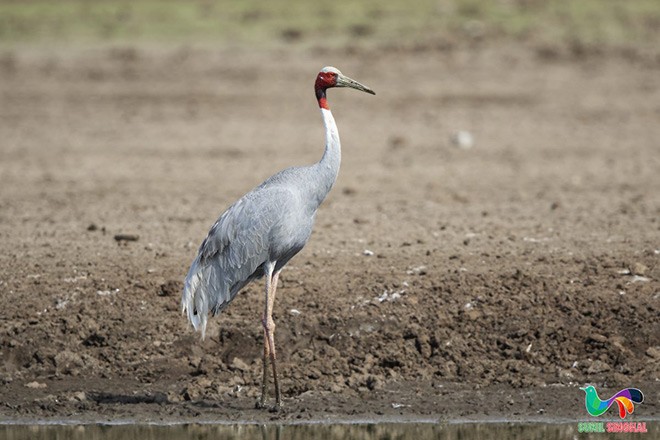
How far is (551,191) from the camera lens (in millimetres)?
12797

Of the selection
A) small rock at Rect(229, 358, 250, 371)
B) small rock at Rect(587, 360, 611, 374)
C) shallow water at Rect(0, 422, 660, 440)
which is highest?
small rock at Rect(587, 360, 611, 374)

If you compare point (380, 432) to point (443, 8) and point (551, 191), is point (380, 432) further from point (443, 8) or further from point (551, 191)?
point (443, 8)

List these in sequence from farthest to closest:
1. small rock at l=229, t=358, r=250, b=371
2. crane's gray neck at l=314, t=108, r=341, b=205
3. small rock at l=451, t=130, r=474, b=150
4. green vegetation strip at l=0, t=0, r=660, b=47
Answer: green vegetation strip at l=0, t=0, r=660, b=47, small rock at l=451, t=130, r=474, b=150, small rock at l=229, t=358, r=250, b=371, crane's gray neck at l=314, t=108, r=341, b=205

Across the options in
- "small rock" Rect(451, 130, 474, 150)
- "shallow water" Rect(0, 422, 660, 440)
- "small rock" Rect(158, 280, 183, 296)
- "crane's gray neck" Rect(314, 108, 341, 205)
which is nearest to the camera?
"shallow water" Rect(0, 422, 660, 440)

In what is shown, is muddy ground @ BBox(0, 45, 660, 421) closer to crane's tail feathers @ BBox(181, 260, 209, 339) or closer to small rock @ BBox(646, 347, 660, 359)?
small rock @ BBox(646, 347, 660, 359)

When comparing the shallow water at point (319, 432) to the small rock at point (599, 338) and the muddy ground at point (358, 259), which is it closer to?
the muddy ground at point (358, 259)

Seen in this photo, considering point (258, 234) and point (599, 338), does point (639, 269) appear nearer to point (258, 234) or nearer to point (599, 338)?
point (599, 338)

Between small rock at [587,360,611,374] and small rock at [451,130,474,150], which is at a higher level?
small rock at [451,130,474,150]

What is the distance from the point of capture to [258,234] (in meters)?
8.14

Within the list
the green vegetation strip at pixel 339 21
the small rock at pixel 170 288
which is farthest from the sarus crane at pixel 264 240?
the green vegetation strip at pixel 339 21

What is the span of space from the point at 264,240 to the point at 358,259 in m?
1.98

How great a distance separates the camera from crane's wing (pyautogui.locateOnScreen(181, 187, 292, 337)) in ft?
A: 26.7

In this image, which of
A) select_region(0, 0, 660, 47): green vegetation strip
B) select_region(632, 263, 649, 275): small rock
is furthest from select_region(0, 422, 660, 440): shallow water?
select_region(0, 0, 660, 47): green vegetation strip

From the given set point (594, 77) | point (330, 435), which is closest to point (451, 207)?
point (330, 435)
